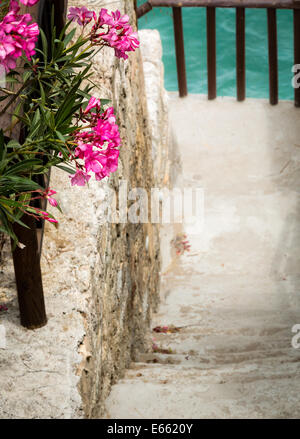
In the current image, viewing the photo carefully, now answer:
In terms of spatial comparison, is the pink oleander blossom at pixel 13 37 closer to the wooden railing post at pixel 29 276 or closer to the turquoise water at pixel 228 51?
the wooden railing post at pixel 29 276

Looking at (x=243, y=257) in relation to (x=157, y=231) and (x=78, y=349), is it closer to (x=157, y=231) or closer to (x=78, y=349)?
(x=157, y=231)

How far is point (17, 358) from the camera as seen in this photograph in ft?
5.73

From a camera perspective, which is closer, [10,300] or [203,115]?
[10,300]

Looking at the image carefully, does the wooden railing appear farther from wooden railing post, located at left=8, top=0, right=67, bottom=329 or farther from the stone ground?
wooden railing post, located at left=8, top=0, right=67, bottom=329

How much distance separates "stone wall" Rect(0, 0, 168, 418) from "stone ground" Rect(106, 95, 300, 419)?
28 centimetres

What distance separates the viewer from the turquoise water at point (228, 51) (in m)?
11.0

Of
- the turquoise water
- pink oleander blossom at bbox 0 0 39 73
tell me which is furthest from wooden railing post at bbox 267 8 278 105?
Answer: pink oleander blossom at bbox 0 0 39 73

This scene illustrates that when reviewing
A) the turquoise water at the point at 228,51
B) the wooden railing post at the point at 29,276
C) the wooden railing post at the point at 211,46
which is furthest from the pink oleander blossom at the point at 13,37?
the turquoise water at the point at 228,51

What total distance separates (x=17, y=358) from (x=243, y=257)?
361 centimetres

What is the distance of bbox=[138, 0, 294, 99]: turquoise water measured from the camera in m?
11.0

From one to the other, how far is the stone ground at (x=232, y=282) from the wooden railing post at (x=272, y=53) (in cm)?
22
